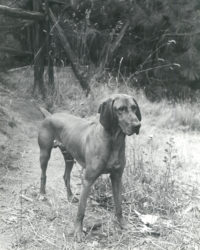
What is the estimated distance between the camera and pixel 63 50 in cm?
850

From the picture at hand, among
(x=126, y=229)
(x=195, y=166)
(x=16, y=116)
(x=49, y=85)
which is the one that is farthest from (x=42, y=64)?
(x=126, y=229)

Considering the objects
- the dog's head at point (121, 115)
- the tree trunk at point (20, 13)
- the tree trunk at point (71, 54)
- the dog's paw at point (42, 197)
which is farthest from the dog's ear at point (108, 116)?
the tree trunk at point (71, 54)

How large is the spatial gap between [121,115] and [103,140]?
0.32 meters

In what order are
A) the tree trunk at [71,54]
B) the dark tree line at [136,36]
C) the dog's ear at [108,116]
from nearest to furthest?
the dog's ear at [108,116], the tree trunk at [71,54], the dark tree line at [136,36]

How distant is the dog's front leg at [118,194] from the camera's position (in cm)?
400

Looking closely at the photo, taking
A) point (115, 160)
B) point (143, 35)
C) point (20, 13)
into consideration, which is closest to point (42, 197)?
point (115, 160)

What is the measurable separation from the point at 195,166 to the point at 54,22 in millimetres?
3747

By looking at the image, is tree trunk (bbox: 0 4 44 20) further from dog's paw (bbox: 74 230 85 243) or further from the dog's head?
dog's paw (bbox: 74 230 85 243)

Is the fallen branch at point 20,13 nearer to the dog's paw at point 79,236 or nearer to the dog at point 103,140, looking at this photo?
the dog at point 103,140

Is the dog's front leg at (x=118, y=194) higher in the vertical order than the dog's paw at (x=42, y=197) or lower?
higher

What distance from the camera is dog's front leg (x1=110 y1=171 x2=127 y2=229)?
13.1 ft

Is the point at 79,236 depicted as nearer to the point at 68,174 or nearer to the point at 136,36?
the point at 68,174

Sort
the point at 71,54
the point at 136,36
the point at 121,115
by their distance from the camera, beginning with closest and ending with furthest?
the point at 121,115, the point at 71,54, the point at 136,36

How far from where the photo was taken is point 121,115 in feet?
11.7
